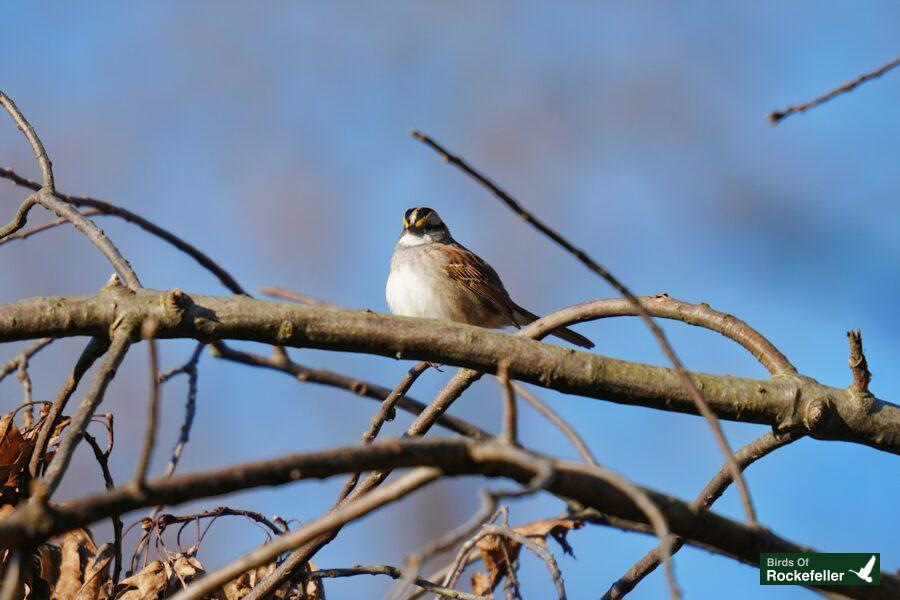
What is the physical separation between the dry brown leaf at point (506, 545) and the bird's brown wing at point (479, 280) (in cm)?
338

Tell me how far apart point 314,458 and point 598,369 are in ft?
4.85

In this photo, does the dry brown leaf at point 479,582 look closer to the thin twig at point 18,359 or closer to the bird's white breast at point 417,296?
the thin twig at point 18,359

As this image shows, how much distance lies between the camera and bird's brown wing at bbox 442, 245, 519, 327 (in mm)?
6824

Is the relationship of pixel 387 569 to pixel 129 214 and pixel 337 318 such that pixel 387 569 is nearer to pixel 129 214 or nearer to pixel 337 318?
pixel 337 318

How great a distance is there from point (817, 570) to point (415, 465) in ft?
4.27

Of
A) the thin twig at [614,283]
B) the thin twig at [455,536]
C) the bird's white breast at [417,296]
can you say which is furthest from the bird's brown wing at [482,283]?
the thin twig at [455,536]

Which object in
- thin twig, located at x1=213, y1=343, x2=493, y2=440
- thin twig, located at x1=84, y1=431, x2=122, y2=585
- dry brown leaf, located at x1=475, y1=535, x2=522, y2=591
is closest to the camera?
thin twig, located at x1=84, y1=431, x2=122, y2=585

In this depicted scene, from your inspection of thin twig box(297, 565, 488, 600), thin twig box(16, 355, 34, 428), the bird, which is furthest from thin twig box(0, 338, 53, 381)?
the bird

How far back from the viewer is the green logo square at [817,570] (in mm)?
2162

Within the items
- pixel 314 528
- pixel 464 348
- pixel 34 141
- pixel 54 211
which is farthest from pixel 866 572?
pixel 34 141

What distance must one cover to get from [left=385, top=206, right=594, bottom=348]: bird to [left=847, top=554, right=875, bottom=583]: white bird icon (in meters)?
3.82

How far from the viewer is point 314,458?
1471 millimetres

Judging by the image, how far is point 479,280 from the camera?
6.85m

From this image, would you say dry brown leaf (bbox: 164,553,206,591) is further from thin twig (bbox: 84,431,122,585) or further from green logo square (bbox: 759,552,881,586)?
green logo square (bbox: 759,552,881,586)
